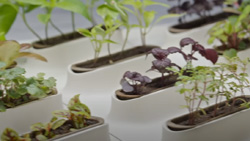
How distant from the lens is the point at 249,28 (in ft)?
8.93

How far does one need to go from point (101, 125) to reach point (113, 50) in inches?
44.9

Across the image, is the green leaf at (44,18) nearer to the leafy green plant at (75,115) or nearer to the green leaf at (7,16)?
the green leaf at (7,16)

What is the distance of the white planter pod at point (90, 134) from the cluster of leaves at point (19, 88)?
0.81 feet

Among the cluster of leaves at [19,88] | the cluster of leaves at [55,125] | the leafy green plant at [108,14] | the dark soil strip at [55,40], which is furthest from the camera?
the dark soil strip at [55,40]

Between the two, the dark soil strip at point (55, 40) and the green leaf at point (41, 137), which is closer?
the green leaf at point (41, 137)

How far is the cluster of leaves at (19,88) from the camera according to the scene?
1982mm

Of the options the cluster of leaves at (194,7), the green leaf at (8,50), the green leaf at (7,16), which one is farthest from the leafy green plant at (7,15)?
the cluster of leaves at (194,7)

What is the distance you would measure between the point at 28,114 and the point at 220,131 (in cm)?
80

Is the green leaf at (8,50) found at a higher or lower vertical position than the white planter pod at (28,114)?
higher

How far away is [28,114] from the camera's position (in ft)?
7.06

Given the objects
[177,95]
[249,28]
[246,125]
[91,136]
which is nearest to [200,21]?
[249,28]

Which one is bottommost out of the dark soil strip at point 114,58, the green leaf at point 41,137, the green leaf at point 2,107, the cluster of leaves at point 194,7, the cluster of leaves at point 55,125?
the green leaf at point 41,137

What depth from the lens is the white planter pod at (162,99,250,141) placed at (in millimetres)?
1912

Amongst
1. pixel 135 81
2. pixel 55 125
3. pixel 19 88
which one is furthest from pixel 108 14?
pixel 55 125
